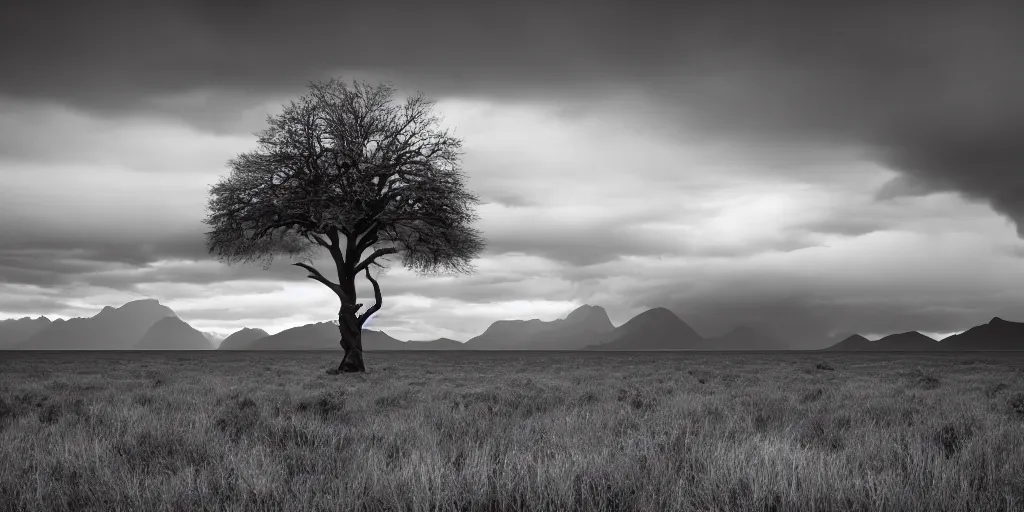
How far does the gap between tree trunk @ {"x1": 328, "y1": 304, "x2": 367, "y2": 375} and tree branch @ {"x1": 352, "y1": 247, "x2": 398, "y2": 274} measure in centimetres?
170

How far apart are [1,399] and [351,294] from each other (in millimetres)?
14120

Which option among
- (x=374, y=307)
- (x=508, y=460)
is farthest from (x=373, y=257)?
(x=508, y=460)

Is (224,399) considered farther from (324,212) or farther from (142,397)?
(324,212)

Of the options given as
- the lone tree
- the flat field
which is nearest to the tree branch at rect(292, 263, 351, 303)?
the lone tree

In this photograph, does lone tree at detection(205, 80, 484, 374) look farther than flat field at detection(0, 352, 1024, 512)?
Yes

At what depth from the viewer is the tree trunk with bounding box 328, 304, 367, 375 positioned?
80.5ft

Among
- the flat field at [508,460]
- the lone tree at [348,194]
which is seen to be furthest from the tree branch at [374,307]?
the flat field at [508,460]

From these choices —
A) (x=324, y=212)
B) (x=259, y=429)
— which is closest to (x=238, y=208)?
(x=324, y=212)

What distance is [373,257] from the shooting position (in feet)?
82.1

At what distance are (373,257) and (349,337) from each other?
3.70 meters

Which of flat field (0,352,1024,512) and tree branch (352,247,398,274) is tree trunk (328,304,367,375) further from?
flat field (0,352,1024,512)

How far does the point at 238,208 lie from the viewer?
23.8m

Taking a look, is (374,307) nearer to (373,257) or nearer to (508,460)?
(373,257)

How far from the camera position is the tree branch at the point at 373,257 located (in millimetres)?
25000
